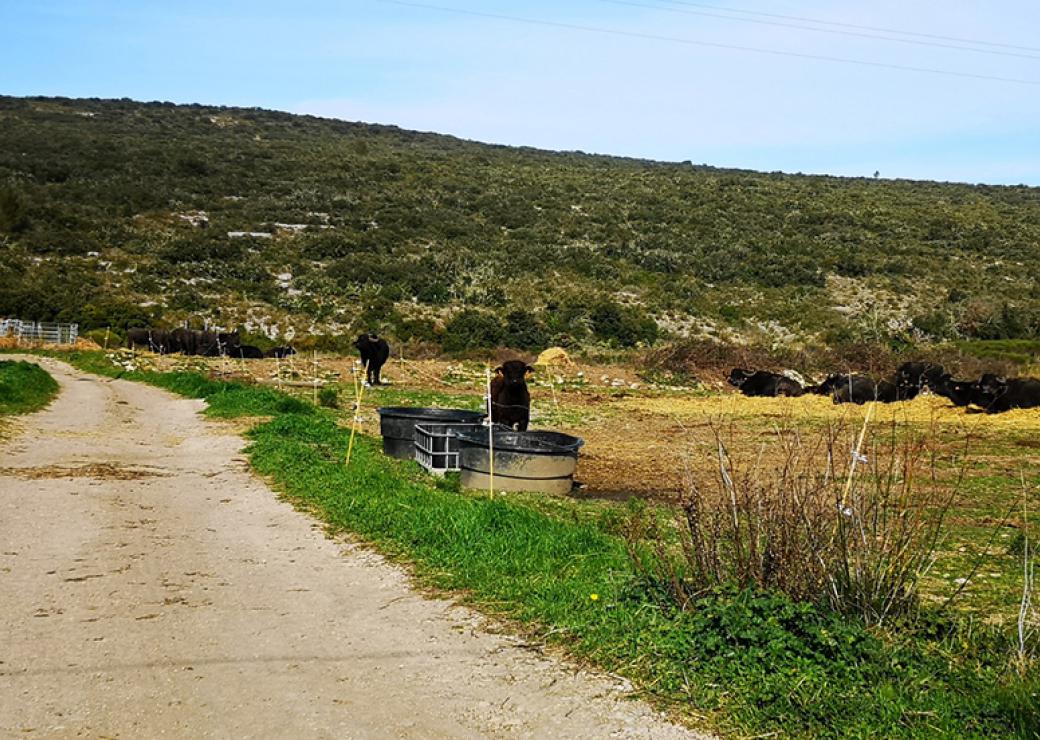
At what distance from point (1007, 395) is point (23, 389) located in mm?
20506

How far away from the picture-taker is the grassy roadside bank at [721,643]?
14.6 ft

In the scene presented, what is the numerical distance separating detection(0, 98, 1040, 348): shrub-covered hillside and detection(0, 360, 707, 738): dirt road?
32268 millimetres

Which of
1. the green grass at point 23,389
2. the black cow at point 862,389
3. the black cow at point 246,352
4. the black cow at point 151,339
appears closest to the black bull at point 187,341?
the black cow at point 151,339

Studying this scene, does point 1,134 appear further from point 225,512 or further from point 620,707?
point 620,707

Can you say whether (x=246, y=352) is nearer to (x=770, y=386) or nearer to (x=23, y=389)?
(x=23, y=389)

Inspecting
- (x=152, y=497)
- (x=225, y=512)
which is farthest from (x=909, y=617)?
(x=152, y=497)

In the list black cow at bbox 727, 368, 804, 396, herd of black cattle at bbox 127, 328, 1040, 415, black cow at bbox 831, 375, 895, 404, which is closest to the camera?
herd of black cattle at bbox 127, 328, 1040, 415

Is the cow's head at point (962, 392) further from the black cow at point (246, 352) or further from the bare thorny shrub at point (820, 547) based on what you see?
the black cow at point (246, 352)

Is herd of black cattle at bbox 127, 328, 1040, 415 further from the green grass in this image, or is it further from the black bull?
the green grass

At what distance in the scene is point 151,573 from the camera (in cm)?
714

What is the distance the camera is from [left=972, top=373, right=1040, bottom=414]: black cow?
21859 mm

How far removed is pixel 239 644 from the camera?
5.58 metres

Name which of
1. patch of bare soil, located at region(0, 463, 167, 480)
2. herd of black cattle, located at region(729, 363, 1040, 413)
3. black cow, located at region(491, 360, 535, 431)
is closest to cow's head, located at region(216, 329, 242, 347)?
herd of black cattle, located at region(729, 363, 1040, 413)

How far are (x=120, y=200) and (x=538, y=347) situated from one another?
30833 mm
